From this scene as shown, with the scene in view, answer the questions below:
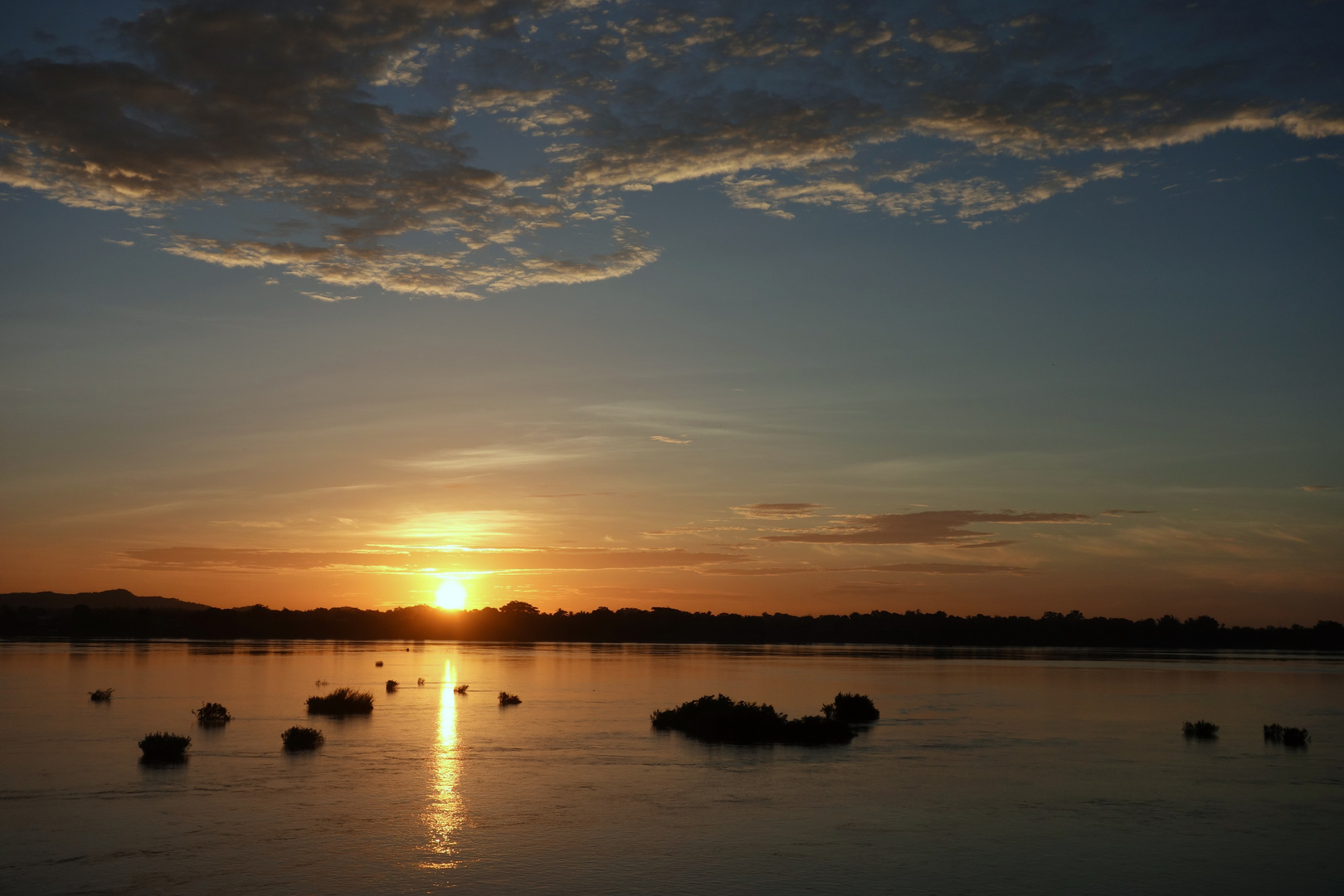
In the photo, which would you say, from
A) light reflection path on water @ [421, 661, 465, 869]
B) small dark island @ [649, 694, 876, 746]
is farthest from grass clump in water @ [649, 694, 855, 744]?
light reflection path on water @ [421, 661, 465, 869]

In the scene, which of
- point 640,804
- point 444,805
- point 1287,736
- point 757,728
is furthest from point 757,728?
point 1287,736

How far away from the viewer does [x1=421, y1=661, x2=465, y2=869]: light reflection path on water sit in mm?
20078

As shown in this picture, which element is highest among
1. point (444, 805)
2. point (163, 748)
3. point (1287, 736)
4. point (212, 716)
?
point (163, 748)

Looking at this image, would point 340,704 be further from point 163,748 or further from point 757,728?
point 757,728

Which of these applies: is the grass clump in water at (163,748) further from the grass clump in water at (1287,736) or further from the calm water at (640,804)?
the grass clump in water at (1287,736)

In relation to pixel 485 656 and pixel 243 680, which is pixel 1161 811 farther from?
pixel 485 656

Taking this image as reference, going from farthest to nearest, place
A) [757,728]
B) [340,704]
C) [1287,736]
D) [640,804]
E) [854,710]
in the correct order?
[340,704], [854,710], [1287,736], [757,728], [640,804]

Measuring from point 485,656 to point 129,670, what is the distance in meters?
52.8

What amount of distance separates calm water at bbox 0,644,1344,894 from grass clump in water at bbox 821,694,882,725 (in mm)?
2202

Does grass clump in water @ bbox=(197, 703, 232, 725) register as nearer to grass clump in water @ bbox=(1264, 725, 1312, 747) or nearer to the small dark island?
the small dark island

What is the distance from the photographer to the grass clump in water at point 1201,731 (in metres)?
41.6

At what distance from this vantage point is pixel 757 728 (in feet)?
130

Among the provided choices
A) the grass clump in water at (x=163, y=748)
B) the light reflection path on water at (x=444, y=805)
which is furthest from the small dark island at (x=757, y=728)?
the grass clump in water at (x=163, y=748)

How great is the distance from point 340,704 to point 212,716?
7.24 metres
